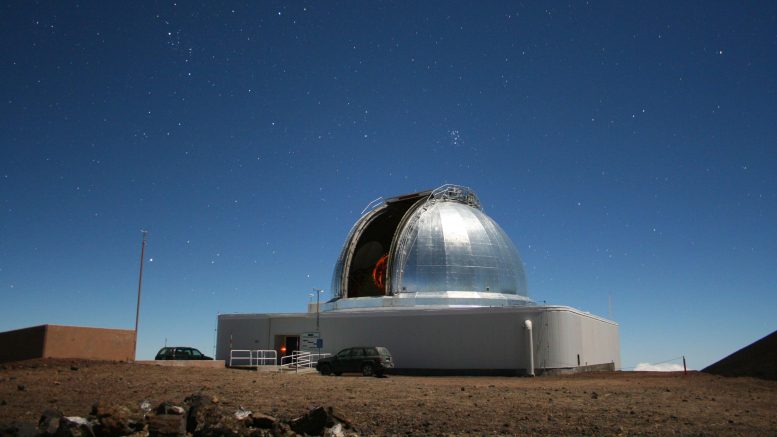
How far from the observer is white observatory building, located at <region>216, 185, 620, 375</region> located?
1008 inches

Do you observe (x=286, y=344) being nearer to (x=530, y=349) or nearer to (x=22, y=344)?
(x=530, y=349)

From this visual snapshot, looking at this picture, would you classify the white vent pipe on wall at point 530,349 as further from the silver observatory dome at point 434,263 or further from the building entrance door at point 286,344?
the building entrance door at point 286,344

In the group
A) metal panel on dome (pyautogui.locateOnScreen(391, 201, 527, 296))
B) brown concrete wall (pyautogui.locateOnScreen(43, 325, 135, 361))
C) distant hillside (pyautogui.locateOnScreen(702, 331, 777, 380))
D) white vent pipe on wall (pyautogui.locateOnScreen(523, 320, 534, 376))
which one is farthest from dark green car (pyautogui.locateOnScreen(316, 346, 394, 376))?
distant hillside (pyautogui.locateOnScreen(702, 331, 777, 380))

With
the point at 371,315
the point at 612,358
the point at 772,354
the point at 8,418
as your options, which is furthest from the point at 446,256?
the point at 8,418

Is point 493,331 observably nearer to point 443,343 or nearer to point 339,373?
point 443,343

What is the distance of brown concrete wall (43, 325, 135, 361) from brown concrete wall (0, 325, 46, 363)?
278 mm

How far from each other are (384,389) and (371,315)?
11738 mm

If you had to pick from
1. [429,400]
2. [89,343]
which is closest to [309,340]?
[89,343]

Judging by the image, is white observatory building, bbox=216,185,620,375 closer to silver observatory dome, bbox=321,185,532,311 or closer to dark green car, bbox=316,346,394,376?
silver observatory dome, bbox=321,185,532,311

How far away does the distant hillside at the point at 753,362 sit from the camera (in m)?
21.9

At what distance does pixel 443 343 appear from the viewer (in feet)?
86.4

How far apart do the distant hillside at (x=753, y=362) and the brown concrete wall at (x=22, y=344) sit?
23465 millimetres

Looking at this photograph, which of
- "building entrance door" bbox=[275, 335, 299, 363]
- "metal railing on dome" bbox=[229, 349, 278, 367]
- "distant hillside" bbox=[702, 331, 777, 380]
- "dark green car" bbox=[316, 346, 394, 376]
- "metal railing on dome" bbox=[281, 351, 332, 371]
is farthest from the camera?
"building entrance door" bbox=[275, 335, 299, 363]

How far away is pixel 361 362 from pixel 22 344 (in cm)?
1146
